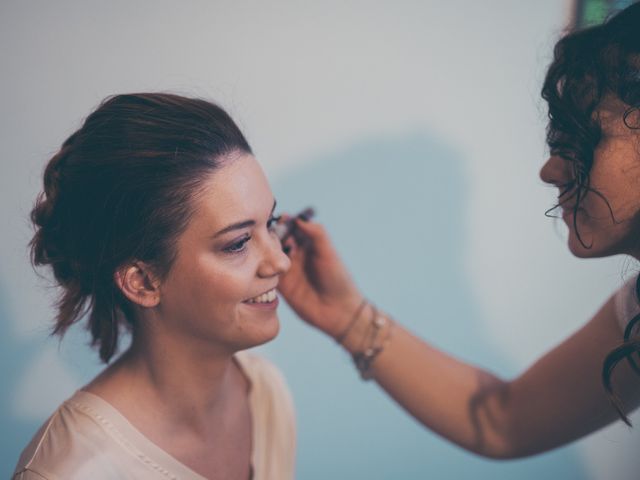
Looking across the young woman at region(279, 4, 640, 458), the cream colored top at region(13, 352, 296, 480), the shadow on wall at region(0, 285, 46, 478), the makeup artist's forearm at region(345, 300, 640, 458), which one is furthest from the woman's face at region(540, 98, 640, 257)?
the shadow on wall at region(0, 285, 46, 478)

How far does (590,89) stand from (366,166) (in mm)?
763

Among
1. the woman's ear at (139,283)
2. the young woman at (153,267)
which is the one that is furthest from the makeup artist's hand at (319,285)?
the woman's ear at (139,283)

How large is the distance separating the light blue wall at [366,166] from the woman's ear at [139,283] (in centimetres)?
48

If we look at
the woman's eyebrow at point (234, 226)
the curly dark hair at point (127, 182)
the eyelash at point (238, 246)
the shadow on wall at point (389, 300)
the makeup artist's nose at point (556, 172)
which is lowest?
the shadow on wall at point (389, 300)

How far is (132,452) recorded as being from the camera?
102cm

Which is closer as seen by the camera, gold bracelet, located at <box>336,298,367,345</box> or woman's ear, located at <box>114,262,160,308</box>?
woman's ear, located at <box>114,262,160,308</box>

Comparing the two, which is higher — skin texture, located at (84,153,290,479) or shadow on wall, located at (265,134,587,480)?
skin texture, located at (84,153,290,479)

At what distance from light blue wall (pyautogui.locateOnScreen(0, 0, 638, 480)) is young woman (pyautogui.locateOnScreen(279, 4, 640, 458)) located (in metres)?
0.34

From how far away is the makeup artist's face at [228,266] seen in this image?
992mm

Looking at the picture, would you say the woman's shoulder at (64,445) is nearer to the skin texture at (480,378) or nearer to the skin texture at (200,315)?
the skin texture at (200,315)

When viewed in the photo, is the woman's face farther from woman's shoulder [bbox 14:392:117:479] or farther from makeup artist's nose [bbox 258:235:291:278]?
woman's shoulder [bbox 14:392:117:479]

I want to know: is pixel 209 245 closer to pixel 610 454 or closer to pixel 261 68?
pixel 261 68

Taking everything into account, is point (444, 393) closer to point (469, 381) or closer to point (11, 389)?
point (469, 381)

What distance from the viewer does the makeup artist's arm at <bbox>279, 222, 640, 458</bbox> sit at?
1.20m
